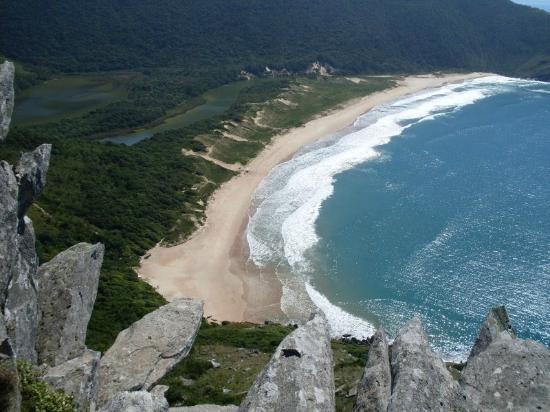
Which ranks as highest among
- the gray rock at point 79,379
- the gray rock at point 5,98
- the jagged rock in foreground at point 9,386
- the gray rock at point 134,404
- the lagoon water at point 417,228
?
the gray rock at point 5,98

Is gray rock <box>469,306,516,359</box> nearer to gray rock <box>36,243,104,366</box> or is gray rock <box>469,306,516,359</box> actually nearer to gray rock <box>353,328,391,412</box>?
gray rock <box>353,328,391,412</box>

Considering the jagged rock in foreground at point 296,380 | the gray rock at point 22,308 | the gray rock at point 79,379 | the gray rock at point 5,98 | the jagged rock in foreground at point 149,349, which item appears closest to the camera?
the jagged rock in foreground at point 296,380

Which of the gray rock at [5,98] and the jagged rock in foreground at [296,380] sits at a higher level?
the gray rock at [5,98]

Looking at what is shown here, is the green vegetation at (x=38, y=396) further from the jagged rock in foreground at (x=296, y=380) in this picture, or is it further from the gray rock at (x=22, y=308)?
the jagged rock in foreground at (x=296, y=380)

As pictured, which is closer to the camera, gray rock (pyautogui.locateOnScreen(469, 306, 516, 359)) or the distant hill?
gray rock (pyautogui.locateOnScreen(469, 306, 516, 359))

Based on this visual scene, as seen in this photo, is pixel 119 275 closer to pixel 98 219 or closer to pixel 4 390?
pixel 98 219

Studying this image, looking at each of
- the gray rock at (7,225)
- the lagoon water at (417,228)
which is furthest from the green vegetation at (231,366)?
the lagoon water at (417,228)

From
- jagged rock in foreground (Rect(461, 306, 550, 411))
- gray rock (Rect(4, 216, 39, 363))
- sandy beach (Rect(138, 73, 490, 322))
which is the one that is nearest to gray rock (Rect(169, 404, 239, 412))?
gray rock (Rect(4, 216, 39, 363))
